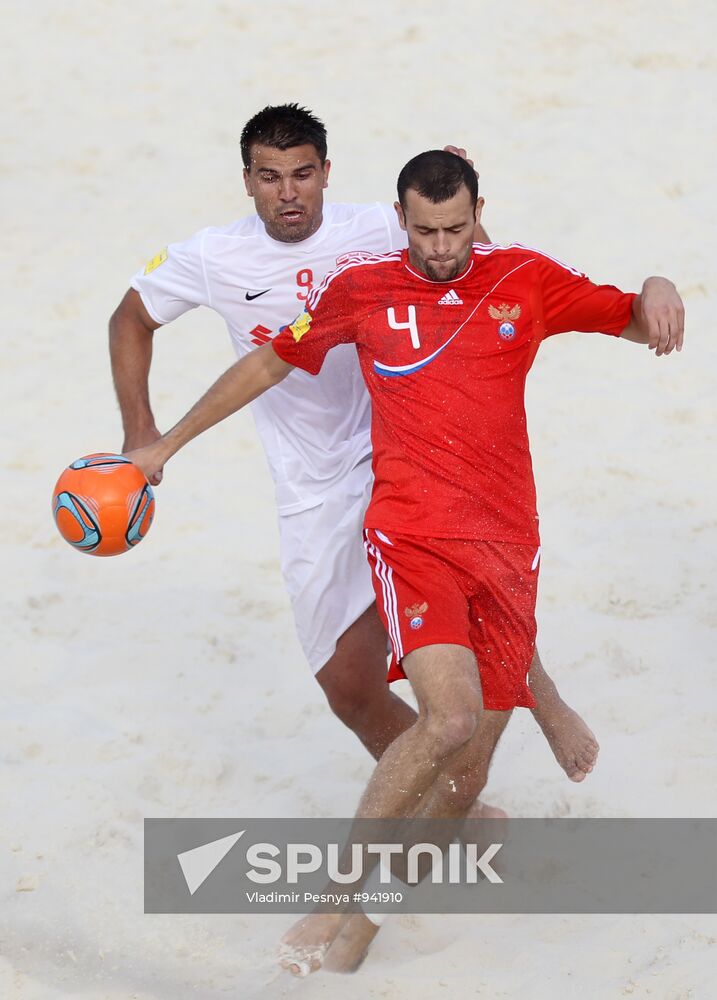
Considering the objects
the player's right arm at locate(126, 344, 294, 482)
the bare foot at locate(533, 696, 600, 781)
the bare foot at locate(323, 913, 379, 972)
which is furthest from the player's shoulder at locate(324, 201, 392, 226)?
the bare foot at locate(323, 913, 379, 972)

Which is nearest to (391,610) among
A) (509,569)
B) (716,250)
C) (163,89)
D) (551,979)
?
(509,569)

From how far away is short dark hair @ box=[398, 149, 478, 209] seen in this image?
13.9 ft

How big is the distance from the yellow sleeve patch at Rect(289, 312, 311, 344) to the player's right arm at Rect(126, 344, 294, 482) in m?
0.11

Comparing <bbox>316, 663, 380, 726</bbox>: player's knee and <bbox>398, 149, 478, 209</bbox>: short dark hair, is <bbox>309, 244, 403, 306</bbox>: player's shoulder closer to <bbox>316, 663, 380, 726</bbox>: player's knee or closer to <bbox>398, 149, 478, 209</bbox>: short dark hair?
<bbox>398, 149, 478, 209</bbox>: short dark hair

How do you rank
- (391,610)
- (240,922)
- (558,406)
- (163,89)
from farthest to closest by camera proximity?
1. (163,89)
2. (558,406)
3. (240,922)
4. (391,610)

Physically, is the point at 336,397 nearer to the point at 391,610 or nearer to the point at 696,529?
the point at 391,610

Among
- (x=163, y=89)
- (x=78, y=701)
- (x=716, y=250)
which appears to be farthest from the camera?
(x=163, y=89)


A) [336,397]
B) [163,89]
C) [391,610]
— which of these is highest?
[163,89]

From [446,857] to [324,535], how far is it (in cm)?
119

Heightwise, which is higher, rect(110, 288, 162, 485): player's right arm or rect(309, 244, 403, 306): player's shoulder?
rect(309, 244, 403, 306): player's shoulder

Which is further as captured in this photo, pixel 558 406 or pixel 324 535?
pixel 558 406

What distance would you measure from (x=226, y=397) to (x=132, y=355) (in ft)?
2.21

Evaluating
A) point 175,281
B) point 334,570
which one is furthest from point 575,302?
point 175,281

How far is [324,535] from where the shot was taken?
5.09 meters
